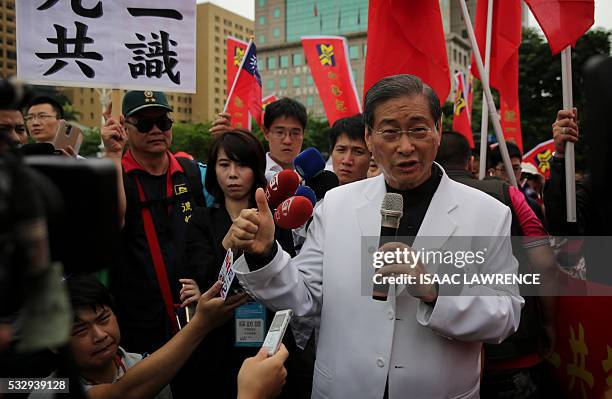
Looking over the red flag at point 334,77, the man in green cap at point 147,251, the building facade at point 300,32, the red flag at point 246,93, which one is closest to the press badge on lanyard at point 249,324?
the man in green cap at point 147,251

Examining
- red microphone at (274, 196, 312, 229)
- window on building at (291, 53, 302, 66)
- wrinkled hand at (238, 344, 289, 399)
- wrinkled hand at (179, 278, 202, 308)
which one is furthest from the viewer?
window on building at (291, 53, 302, 66)

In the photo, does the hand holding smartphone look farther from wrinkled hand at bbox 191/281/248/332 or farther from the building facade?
the building facade

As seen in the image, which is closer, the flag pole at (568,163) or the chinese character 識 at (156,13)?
the flag pole at (568,163)

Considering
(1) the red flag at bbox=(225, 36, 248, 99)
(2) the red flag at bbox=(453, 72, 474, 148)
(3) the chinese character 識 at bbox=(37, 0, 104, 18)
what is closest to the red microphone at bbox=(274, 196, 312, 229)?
(3) the chinese character 識 at bbox=(37, 0, 104, 18)

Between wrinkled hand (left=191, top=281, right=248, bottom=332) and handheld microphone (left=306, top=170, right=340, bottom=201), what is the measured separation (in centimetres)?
111

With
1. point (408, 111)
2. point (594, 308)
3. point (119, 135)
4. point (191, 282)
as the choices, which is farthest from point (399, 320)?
point (119, 135)

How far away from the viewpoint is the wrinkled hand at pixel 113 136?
2.81 meters

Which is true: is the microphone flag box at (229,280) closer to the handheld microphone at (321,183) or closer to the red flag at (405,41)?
the handheld microphone at (321,183)

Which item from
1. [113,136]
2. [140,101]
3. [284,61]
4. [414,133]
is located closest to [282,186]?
[414,133]

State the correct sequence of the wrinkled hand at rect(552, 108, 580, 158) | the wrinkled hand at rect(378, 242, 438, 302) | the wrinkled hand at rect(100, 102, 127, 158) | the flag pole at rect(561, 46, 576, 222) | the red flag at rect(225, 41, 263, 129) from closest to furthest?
the wrinkled hand at rect(378, 242, 438, 302)
the wrinkled hand at rect(100, 102, 127, 158)
the flag pole at rect(561, 46, 576, 222)
the wrinkled hand at rect(552, 108, 580, 158)
the red flag at rect(225, 41, 263, 129)

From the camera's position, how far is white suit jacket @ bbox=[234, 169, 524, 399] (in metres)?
1.91

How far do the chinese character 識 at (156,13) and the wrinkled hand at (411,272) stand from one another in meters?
2.32

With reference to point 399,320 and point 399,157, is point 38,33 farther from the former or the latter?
point 399,320

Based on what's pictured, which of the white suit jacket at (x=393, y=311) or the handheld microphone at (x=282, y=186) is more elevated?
the handheld microphone at (x=282, y=186)
